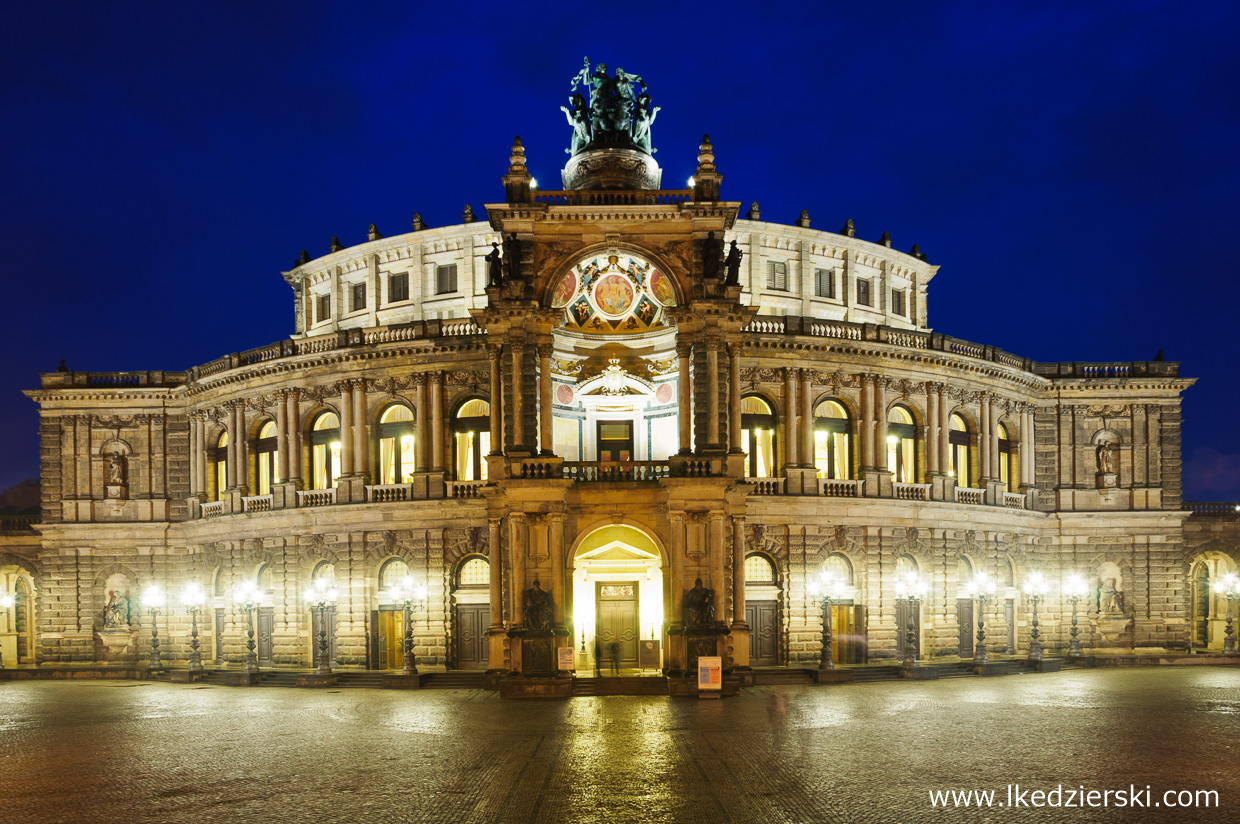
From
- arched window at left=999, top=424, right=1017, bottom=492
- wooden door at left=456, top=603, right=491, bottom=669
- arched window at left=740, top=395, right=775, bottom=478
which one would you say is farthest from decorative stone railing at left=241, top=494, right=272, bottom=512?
arched window at left=999, top=424, right=1017, bottom=492

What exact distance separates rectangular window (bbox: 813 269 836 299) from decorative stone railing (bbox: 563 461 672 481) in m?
19.9

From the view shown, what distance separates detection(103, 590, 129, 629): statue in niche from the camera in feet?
176

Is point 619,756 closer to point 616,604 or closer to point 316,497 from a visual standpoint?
point 616,604

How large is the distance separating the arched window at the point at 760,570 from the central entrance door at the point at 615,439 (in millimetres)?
7339

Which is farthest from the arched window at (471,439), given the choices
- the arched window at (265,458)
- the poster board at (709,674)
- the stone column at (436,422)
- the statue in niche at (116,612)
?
the statue in niche at (116,612)

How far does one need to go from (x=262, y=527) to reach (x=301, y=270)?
52.5ft

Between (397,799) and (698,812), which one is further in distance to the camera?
(397,799)

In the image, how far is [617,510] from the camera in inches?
1558

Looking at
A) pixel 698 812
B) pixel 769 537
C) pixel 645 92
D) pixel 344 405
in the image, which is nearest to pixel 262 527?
pixel 344 405

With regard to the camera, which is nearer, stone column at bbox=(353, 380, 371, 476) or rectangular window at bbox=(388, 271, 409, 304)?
stone column at bbox=(353, 380, 371, 476)

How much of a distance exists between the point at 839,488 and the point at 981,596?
25.4 ft

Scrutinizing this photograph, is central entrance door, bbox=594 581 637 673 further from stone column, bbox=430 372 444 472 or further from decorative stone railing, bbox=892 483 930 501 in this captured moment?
decorative stone railing, bbox=892 483 930 501

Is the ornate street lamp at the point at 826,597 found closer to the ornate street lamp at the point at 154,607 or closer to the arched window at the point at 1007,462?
the arched window at the point at 1007,462

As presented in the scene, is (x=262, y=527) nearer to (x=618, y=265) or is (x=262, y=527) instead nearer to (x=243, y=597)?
(x=243, y=597)
